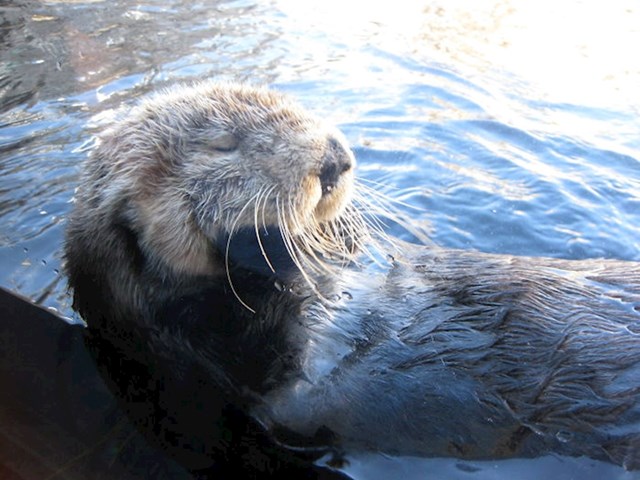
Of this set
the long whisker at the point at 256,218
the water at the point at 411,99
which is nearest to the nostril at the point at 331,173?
the long whisker at the point at 256,218

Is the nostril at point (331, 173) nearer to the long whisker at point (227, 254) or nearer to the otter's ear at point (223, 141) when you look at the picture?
the long whisker at point (227, 254)

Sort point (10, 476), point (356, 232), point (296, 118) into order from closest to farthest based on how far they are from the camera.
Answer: point (10, 476) < point (296, 118) < point (356, 232)

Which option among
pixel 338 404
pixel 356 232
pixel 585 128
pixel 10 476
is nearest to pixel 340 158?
pixel 356 232

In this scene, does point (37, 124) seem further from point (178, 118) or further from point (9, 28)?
point (178, 118)

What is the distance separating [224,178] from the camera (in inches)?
96.1

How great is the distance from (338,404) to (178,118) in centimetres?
121

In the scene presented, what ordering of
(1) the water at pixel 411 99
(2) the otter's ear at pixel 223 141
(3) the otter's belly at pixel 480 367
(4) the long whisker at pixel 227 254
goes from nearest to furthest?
(3) the otter's belly at pixel 480 367 < (4) the long whisker at pixel 227 254 < (2) the otter's ear at pixel 223 141 < (1) the water at pixel 411 99

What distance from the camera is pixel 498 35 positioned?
22.6ft

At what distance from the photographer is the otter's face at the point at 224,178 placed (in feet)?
7.86

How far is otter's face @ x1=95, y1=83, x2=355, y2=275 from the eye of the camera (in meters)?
2.39

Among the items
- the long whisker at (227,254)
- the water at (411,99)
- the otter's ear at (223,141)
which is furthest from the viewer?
the water at (411,99)

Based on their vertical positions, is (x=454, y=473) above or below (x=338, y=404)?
below

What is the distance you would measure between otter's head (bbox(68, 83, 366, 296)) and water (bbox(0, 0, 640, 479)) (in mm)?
918

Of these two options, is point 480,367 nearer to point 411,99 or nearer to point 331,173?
point 331,173
